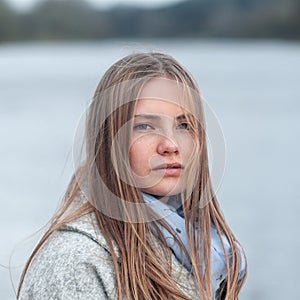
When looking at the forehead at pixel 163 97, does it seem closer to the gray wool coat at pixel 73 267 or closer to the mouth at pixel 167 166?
the mouth at pixel 167 166

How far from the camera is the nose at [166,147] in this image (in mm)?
1917

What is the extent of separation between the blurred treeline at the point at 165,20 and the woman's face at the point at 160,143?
11.9 meters

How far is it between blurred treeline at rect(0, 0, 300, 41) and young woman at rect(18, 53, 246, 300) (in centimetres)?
1183

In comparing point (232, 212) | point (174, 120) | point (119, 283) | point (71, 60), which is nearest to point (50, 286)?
point (119, 283)

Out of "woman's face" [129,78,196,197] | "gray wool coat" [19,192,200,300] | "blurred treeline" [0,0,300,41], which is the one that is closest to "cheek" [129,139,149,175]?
"woman's face" [129,78,196,197]

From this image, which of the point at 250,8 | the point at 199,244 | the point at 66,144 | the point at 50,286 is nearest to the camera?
the point at 50,286

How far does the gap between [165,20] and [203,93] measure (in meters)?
2.77

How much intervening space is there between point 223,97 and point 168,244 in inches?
527

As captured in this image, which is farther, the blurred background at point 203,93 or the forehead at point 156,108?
the blurred background at point 203,93

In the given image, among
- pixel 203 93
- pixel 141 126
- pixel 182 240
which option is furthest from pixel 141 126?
pixel 203 93

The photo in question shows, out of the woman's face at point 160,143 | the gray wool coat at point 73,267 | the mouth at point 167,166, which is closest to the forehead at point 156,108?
the woman's face at point 160,143

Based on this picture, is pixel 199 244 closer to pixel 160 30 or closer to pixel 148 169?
pixel 148 169

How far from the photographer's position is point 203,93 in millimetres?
14438

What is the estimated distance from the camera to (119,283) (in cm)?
187
